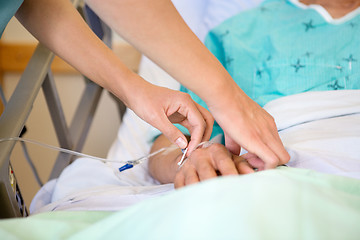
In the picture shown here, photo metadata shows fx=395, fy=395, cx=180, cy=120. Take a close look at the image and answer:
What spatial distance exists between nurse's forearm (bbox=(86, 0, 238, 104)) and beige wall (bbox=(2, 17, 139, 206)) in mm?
1555

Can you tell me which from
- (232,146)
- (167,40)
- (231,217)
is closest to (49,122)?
(232,146)

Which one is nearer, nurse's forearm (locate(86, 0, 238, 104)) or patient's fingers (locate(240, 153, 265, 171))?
nurse's forearm (locate(86, 0, 238, 104))

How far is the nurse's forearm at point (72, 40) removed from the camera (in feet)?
2.90

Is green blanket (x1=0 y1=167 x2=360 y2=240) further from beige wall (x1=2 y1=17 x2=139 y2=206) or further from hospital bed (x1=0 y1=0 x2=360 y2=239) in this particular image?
beige wall (x1=2 y1=17 x2=139 y2=206)

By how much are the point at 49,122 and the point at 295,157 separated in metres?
1.66

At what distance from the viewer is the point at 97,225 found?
1.81ft

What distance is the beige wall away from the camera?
214 cm

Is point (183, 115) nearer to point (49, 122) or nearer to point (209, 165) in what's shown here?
point (209, 165)

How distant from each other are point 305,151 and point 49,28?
2.09ft

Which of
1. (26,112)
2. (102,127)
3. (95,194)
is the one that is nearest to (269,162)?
(95,194)

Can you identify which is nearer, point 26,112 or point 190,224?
point 190,224

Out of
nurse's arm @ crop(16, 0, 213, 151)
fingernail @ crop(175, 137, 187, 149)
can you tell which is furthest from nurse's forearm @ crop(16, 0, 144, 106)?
fingernail @ crop(175, 137, 187, 149)

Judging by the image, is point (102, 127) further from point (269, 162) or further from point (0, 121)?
point (269, 162)

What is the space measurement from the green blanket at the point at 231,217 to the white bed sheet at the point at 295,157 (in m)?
0.23
